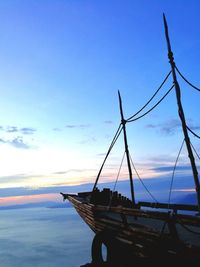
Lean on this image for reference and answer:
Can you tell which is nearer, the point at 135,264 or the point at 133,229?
the point at 135,264

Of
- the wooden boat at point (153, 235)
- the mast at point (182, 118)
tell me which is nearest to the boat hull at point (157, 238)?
the wooden boat at point (153, 235)

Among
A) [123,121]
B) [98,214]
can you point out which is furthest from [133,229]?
[123,121]

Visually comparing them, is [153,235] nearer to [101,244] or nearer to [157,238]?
[157,238]

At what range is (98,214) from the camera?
38.5ft

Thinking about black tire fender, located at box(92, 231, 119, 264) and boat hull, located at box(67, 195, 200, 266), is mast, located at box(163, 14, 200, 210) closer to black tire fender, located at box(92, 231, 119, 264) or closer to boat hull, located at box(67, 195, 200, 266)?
boat hull, located at box(67, 195, 200, 266)

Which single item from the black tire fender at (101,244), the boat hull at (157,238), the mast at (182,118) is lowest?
the black tire fender at (101,244)

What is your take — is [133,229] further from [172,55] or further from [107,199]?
Answer: [107,199]

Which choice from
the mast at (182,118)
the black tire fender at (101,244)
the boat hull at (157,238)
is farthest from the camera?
the black tire fender at (101,244)

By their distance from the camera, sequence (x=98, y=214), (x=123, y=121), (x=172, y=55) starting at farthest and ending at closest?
(x=123, y=121)
(x=98, y=214)
(x=172, y=55)

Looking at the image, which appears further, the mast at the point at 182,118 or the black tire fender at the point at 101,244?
the black tire fender at the point at 101,244

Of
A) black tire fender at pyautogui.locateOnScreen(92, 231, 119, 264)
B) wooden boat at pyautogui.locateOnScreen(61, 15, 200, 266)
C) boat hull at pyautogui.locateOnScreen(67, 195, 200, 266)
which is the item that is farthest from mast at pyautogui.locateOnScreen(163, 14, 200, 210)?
black tire fender at pyautogui.locateOnScreen(92, 231, 119, 264)

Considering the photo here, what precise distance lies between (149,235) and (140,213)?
0.59 meters

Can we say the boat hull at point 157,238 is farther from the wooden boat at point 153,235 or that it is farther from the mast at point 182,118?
the mast at point 182,118

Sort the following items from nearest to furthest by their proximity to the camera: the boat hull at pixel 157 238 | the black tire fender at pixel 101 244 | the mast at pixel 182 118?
the boat hull at pixel 157 238, the mast at pixel 182 118, the black tire fender at pixel 101 244
